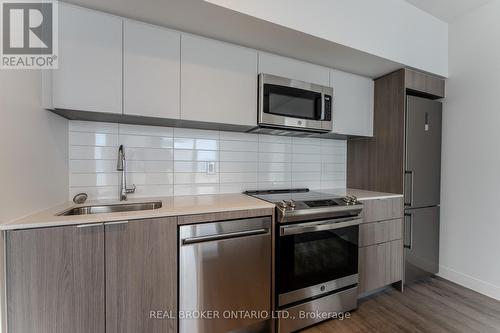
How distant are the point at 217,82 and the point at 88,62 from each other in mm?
796

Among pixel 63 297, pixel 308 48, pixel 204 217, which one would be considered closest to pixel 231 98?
pixel 308 48

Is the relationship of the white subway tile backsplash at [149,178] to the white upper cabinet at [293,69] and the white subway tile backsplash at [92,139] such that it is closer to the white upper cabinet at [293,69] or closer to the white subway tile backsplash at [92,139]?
the white subway tile backsplash at [92,139]

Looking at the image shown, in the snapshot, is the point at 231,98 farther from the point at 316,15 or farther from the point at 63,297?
the point at 63,297

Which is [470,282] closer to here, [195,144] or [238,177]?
[238,177]

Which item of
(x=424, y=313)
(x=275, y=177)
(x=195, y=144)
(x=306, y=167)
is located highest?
(x=195, y=144)

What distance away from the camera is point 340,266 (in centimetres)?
175

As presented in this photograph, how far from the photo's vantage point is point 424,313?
5.88 feet

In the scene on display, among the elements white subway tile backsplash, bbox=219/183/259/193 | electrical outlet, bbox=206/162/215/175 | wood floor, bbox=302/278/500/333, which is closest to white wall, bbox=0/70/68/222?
electrical outlet, bbox=206/162/215/175

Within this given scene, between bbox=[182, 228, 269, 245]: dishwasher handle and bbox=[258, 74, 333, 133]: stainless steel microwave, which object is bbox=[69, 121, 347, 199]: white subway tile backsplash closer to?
bbox=[258, 74, 333, 133]: stainless steel microwave

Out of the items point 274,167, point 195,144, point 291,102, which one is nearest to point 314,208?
point 274,167

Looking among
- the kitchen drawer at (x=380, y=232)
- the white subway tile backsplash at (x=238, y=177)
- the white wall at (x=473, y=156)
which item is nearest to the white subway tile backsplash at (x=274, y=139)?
the white subway tile backsplash at (x=238, y=177)

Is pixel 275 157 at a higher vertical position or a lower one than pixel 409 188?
higher

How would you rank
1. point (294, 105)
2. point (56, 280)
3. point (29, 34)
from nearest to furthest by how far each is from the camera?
point (56, 280), point (29, 34), point (294, 105)

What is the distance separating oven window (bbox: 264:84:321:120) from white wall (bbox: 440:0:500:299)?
159cm
